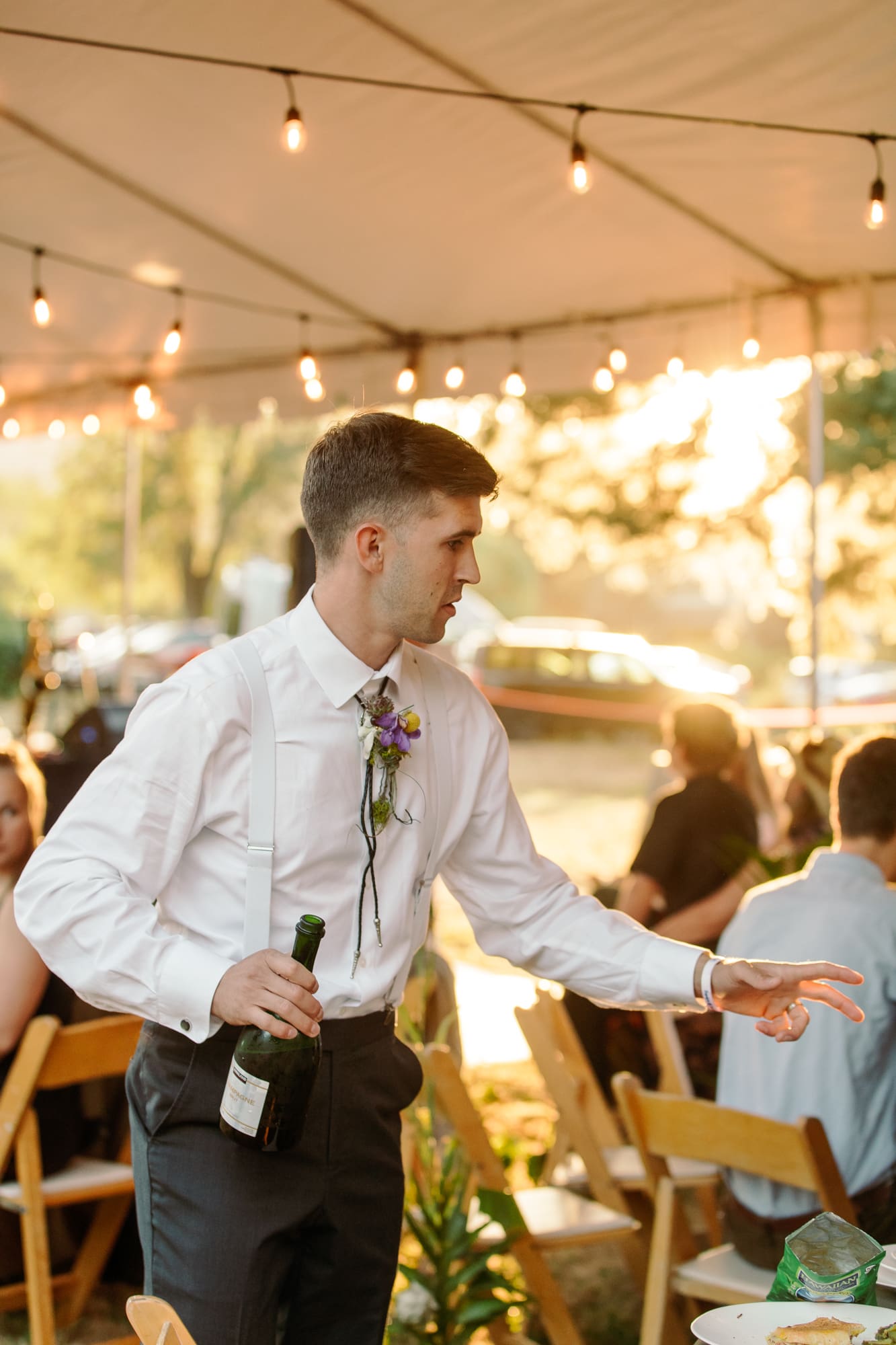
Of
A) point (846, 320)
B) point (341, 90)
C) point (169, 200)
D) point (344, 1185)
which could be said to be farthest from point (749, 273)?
point (344, 1185)

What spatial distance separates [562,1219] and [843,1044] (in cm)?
89

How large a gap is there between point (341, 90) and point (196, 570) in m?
27.7

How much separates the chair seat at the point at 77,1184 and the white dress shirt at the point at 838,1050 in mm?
1413

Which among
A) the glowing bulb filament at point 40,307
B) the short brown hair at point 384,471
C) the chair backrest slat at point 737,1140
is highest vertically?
the glowing bulb filament at point 40,307

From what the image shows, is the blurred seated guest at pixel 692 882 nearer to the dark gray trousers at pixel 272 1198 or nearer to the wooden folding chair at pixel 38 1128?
the wooden folding chair at pixel 38 1128

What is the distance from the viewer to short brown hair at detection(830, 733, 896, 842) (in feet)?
9.18

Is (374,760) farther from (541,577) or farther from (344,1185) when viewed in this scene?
(541,577)

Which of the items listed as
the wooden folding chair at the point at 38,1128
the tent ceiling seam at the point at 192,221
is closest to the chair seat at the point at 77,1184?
the wooden folding chair at the point at 38,1128

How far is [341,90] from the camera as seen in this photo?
420 centimetres

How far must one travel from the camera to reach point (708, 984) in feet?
6.39

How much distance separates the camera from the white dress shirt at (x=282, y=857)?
1.72m

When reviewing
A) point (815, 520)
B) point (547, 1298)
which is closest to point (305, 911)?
point (547, 1298)

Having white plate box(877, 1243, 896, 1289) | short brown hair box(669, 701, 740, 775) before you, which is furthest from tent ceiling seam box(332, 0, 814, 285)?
white plate box(877, 1243, 896, 1289)

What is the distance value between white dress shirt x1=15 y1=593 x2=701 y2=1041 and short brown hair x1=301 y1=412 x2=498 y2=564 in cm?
15
